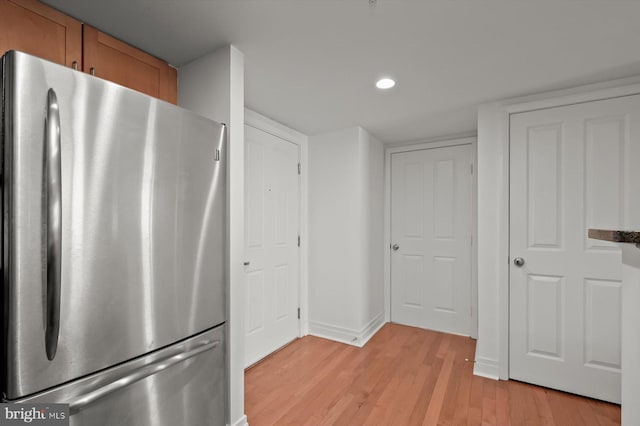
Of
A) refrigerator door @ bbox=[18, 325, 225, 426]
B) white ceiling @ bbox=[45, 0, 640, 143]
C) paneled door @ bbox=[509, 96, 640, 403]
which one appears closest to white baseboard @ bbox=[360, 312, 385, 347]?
paneled door @ bbox=[509, 96, 640, 403]

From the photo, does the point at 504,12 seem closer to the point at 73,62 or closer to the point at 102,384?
the point at 73,62

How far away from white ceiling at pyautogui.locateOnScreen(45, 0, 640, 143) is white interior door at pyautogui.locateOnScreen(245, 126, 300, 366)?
2.06 feet

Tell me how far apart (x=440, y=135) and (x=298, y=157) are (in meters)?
1.63

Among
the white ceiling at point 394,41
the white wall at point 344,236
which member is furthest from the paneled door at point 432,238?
the white ceiling at point 394,41

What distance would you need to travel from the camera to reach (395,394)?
2066 millimetres

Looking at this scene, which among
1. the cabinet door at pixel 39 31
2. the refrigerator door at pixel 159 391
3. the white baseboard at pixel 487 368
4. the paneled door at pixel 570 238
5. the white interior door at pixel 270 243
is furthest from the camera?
the white interior door at pixel 270 243

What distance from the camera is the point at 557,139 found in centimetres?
214

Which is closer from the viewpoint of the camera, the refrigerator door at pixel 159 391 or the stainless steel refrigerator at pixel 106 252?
the stainless steel refrigerator at pixel 106 252

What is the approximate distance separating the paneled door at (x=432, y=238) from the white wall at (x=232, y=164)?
7.82 feet

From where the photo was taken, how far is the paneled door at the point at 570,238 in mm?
1961

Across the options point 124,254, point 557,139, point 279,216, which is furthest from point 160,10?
point 557,139

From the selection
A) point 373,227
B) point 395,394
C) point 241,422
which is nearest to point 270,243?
point 373,227

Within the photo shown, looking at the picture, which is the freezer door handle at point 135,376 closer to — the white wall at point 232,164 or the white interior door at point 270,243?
the white wall at point 232,164

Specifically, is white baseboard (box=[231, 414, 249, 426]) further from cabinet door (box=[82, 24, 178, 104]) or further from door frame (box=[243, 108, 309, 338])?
cabinet door (box=[82, 24, 178, 104])
